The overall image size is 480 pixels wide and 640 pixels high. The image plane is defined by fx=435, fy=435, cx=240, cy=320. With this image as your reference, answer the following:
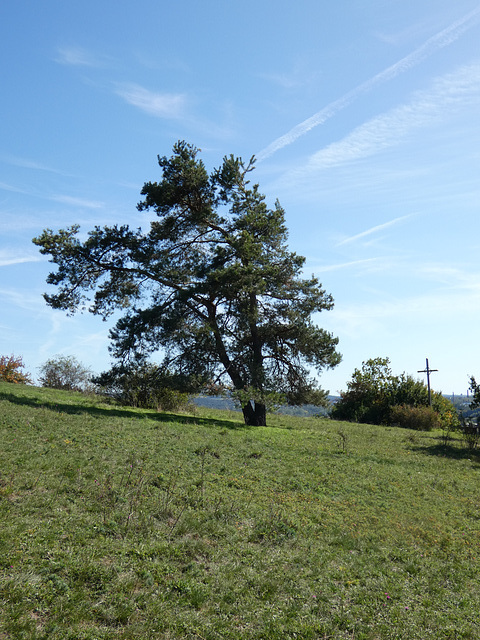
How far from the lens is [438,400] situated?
48.3 metres

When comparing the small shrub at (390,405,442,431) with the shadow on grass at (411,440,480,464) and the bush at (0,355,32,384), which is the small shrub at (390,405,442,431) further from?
the bush at (0,355,32,384)

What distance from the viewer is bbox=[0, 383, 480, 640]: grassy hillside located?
20.3ft

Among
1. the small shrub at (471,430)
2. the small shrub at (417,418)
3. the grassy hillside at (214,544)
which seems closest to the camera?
the grassy hillside at (214,544)

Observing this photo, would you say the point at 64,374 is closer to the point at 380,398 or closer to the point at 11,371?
the point at 11,371

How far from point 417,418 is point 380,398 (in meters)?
7.13

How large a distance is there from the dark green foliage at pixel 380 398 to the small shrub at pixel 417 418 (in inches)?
72.7

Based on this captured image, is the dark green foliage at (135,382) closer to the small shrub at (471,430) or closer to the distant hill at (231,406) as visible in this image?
the distant hill at (231,406)

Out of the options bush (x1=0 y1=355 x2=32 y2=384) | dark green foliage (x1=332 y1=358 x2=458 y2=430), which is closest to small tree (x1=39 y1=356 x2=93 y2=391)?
bush (x1=0 y1=355 x2=32 y2=384)

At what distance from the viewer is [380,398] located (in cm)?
4800

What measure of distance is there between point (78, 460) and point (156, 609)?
5.96 meters

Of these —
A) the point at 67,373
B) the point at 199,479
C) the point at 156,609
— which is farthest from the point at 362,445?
the point at 67,373

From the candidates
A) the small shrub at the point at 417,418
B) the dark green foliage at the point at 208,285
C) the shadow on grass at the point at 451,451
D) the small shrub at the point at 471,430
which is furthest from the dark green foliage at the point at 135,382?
the small shrub at the point at 417,418

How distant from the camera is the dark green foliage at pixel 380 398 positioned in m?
46.7

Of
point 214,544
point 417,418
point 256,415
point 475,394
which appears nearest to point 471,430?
point 475,394
